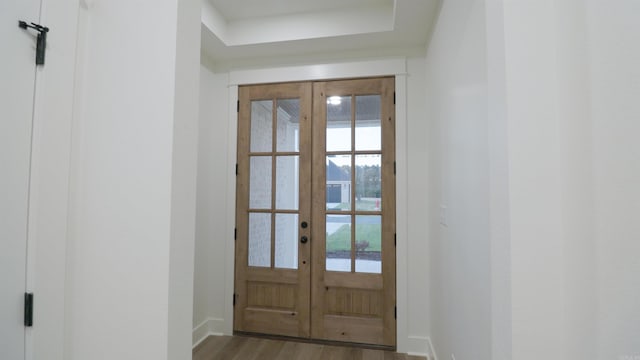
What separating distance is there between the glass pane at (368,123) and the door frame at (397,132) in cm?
17

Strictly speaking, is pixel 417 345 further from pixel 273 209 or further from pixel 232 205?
pixel 232 205

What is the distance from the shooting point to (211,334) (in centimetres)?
256

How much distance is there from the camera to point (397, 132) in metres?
2.36

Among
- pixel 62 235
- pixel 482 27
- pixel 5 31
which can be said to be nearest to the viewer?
pixel 5 31

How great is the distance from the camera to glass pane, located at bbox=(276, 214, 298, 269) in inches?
98.0

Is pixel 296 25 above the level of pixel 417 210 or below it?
above

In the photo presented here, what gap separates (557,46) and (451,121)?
0.94 m

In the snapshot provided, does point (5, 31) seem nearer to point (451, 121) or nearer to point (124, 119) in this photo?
point (124, 119)

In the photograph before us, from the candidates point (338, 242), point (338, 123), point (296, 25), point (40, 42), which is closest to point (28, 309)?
point (40, 42)

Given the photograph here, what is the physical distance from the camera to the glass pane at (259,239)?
254cm

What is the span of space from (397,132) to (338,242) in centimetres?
111

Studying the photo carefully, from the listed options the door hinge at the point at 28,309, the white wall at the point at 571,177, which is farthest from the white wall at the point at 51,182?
the white wall at the point at 571,177

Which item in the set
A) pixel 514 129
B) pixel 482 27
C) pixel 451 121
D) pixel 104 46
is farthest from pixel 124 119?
pixel 451 121

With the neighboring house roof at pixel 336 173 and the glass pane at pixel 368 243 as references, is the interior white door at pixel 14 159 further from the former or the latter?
the glass pane at pixel 368 243
